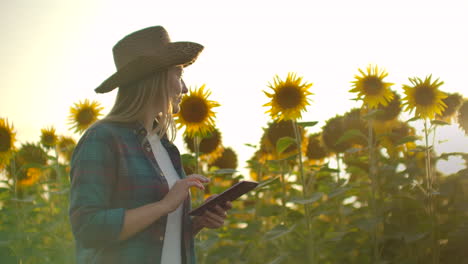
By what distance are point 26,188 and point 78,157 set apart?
19.9 feet

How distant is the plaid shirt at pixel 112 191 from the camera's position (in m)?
2.12

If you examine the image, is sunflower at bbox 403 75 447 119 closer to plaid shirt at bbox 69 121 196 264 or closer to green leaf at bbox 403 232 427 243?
green leaf at bbox 403 232 427 243

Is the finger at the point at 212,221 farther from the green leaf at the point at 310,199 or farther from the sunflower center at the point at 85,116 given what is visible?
the sunflower center at the point at 85,116

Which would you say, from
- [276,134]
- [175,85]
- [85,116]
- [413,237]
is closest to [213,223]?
[175,85]

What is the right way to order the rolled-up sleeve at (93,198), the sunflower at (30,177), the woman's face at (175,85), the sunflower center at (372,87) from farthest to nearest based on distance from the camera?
the sunflower at (30,177) → the sunflower center at (372,87) → the woman's face at (175,85) → the rolled-up sleeve at (93,198)

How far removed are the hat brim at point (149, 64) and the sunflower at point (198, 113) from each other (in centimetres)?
180

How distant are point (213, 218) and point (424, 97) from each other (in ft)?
8.92

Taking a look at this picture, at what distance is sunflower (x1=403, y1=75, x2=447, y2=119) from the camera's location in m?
4.52

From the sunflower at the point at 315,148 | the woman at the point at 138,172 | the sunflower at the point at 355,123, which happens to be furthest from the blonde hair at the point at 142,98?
the sunflower at the point at 315,148

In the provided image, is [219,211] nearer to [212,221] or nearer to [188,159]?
[212,221]

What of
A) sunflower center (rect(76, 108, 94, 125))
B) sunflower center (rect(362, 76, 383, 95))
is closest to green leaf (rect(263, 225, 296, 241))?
sunflower center (rect(362, 76, 383, 95))

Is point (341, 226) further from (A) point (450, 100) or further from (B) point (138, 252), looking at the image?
(B) point (138, 252)

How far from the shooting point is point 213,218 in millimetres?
2676

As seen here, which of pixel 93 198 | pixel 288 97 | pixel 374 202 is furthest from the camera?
pixel 288 97
